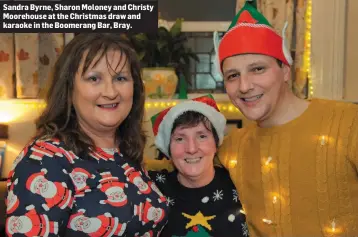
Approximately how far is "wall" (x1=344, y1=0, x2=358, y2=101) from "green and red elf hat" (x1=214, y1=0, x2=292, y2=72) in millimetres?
1731

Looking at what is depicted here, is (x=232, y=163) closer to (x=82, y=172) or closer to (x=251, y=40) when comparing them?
(x=251, y=40)

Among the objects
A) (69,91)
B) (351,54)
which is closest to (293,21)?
(351,54)

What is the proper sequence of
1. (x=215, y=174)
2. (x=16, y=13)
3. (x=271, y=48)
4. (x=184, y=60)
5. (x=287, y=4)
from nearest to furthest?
1. (x=271, y=48)
2. (x=215, y=174)
3. (x=16, y=13)
4. (x=287, y=4)
5. (x=184, y=60)

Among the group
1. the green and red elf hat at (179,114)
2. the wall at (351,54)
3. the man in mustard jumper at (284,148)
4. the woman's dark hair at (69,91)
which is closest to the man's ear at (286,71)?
the man in mustard jumper at (284,148)

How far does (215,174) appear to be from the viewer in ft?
5.81

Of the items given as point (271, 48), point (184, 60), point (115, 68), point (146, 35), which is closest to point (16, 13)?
point (146, 35)

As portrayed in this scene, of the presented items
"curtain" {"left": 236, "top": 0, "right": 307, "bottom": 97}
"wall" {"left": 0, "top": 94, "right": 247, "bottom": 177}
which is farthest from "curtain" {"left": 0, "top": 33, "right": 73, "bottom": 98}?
"curtain" {"left": 236, "top": 0, "right": 307, "bottom": 97}

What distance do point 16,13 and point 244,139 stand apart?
74.4 inches

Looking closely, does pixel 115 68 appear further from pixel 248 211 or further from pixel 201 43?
pixel 201 43

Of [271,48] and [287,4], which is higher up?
[287,4]

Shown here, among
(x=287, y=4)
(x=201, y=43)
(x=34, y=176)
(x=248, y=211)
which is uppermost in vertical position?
(x=287, y=4)

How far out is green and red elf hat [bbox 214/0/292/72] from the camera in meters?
1.59

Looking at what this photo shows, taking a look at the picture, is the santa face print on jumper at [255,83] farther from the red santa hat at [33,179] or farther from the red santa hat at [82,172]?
the red santa hat at [33,179]

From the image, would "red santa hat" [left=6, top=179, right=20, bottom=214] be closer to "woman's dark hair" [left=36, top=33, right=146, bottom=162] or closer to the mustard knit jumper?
"woman's dark hair" [left=36, top=33, right=146, bottom=162]
